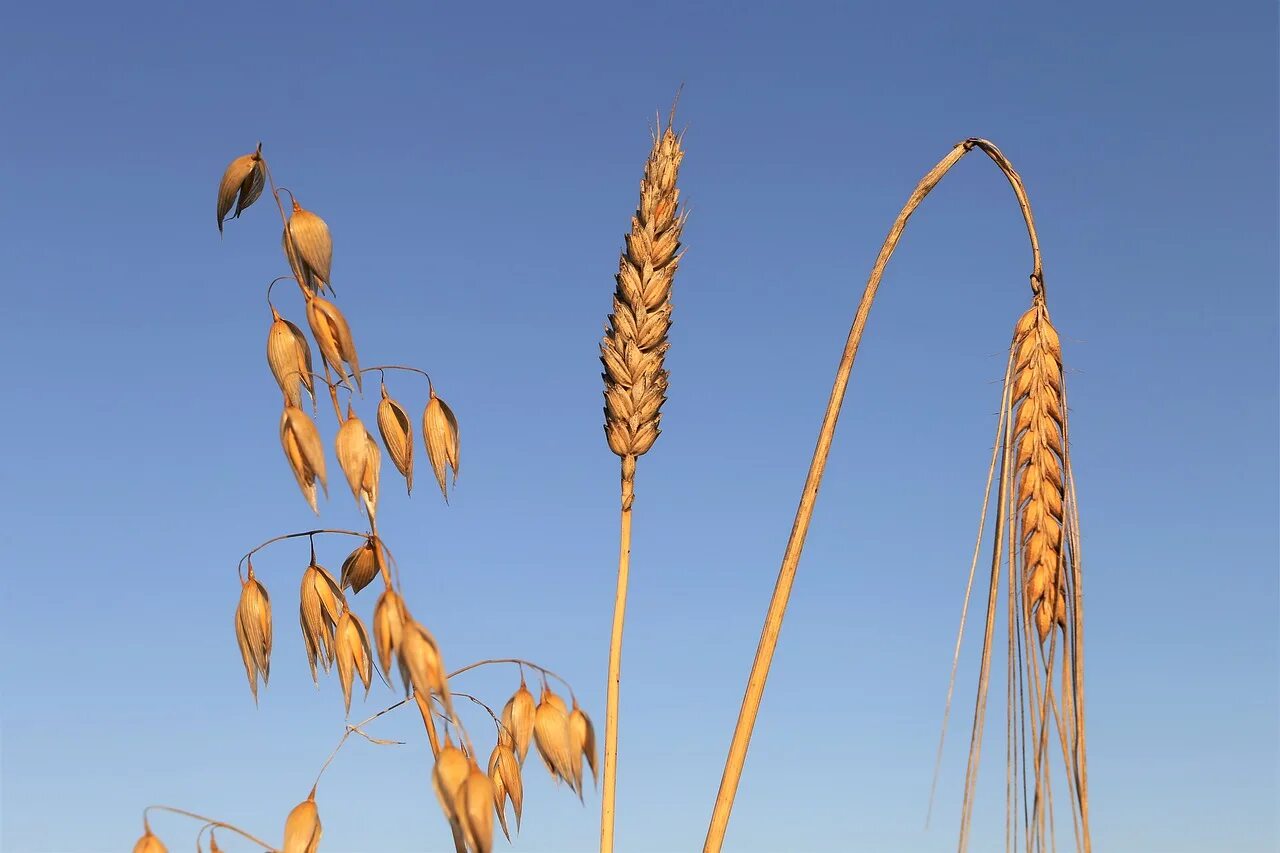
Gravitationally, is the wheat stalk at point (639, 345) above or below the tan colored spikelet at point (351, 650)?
above

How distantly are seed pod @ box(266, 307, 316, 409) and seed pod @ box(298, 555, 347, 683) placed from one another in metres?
0.26

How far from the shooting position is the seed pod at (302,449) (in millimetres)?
1561

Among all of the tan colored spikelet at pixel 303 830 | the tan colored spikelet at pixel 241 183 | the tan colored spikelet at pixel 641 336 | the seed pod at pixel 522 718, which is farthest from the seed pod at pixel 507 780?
the tan colored spikelet at pixel 241 183

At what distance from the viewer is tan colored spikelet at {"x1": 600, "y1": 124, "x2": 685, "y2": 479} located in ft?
6.62

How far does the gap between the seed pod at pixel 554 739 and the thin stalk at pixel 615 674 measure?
0.19 metres

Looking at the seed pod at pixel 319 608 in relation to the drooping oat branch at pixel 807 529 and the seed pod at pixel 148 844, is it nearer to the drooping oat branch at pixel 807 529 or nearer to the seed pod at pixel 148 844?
the seed pod at pixel 148 844

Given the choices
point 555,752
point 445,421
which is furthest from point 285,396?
point 555,752

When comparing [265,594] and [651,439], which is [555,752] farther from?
[651,439]

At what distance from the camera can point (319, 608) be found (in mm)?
1688

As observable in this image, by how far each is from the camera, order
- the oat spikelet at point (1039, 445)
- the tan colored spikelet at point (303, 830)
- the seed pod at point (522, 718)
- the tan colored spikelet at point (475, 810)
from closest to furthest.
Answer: the tan colored spikelet at point (475, 810), the tan colored spikelet at point (303, 830), the seed pod at point (522, 718), the oat spikelet at point (1039, 445)

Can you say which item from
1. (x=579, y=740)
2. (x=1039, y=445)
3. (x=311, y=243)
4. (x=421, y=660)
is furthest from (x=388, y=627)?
(x=1039, y=445)

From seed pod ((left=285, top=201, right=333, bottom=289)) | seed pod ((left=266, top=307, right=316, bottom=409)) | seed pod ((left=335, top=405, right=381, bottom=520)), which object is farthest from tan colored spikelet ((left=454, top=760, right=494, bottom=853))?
seed pod ((left=285, top=201, right=333, bottom=289))

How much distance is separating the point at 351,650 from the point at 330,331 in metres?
0.44

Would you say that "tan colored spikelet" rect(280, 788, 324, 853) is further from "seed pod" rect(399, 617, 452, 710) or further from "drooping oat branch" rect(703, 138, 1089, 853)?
"drooping oat branch" rect(703, 138, 1089, 853)
